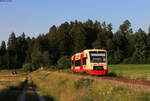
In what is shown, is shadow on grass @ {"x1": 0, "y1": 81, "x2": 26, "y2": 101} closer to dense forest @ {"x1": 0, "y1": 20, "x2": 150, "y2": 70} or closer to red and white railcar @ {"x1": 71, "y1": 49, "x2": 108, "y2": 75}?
red and white railcar @ {"x1": 71, "y1": 49, "x2": 108, "y2": 75}

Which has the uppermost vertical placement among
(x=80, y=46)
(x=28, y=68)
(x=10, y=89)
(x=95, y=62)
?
(x=80, y=46)

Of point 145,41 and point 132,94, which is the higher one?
point 145,41

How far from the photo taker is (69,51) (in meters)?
172

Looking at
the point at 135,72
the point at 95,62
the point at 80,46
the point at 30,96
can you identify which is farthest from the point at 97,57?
the point at 80,46

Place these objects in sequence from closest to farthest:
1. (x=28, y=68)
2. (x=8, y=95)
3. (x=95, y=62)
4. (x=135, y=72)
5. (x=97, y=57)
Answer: (x=8, y=95), (x=95, y=62), (x=97, y=57), (x=135, y=72), (x=28, y=68)

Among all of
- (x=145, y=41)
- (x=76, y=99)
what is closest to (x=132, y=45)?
(x=145, y=41)

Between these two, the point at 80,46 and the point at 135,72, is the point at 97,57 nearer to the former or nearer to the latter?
the point at 135,72

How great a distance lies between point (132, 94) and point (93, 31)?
17018cm

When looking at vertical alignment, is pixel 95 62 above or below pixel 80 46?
below

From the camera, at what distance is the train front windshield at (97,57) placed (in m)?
47.0

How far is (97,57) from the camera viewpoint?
4744 cm

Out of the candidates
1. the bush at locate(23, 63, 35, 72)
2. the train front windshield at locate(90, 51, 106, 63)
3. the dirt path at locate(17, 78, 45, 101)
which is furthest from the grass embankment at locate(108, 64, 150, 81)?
the bush at locate(23, 63, 35, 72)

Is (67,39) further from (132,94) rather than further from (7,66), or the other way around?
(132,94)

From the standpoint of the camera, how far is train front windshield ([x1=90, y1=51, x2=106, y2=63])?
47.0 metres
